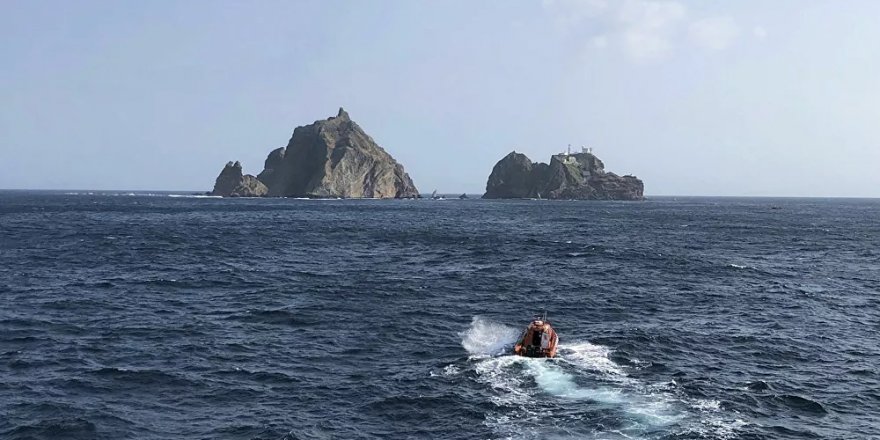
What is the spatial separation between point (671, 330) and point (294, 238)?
71.3 meters

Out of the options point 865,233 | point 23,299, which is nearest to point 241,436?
point 23,299

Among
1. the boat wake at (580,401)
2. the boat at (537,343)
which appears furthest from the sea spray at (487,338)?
the boat at (537,343)

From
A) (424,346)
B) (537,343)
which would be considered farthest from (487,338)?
(537,343)

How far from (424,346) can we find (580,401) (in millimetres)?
13049

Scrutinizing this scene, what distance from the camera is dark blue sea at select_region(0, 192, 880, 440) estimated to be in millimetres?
29578

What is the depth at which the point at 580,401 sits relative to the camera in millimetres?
32000

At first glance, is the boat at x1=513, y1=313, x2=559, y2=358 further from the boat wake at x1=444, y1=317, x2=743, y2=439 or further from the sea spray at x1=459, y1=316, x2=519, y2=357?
the sea spray at x1=459, y1=316, x2=519, y2=357

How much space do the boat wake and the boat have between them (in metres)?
0.56

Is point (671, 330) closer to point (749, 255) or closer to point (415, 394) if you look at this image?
point (415, 394)

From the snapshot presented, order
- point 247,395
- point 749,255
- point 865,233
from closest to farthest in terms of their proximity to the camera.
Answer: point 247,395 → point 749,255 → point 865,233

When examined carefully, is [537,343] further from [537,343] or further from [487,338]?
[487,338]

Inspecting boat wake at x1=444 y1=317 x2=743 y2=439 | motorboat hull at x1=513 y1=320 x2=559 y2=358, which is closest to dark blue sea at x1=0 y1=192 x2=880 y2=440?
boat wake at x1=444 y1=317 x2=743 y2=439

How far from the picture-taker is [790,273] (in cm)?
7688

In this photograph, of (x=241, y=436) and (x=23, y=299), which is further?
(x=23, y=299)
